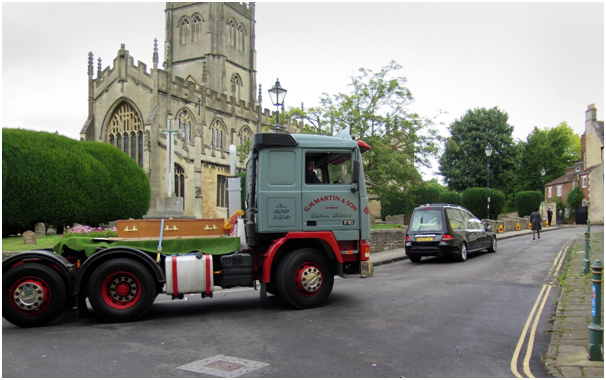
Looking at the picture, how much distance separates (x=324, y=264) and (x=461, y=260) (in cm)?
879

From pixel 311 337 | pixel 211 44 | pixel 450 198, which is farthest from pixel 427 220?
pixel 211 44

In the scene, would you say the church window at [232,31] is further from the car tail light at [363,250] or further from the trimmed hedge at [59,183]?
the car tail light at [363,250]

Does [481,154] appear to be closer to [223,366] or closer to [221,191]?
[221,191]

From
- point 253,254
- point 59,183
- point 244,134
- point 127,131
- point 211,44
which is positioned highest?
→ point 211,44

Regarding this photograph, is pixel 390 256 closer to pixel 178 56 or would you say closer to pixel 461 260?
pixel 461 260

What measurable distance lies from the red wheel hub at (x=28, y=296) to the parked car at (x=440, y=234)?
37.7 feet

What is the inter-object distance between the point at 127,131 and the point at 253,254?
3787cm

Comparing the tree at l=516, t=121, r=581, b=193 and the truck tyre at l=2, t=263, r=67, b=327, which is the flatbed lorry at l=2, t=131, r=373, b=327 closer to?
the truck tyre at l=2, t=263, r=67, b=327

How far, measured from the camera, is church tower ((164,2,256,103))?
57969 mm

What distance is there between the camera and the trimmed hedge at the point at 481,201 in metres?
38.1

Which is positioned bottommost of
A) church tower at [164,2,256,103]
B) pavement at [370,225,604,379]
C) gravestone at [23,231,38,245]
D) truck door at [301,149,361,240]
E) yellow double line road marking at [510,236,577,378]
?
yellow double line road marking at [510,236,577,378]

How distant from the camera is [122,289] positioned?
23.9 feet

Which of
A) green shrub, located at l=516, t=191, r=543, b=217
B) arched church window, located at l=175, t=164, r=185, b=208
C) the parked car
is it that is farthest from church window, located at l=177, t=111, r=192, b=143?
the parked car

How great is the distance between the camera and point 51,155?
22.5 m
